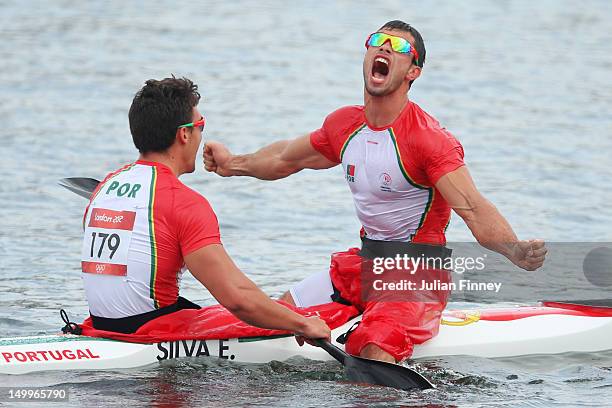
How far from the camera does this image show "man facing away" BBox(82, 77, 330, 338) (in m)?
7.43

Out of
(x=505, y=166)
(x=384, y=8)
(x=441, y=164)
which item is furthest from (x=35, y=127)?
(x=384, y=8)

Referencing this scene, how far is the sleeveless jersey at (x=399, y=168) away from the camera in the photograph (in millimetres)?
8156

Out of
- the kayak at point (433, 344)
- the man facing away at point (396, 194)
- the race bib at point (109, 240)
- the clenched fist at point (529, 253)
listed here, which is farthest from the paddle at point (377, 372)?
the race bib at point (109, 240)

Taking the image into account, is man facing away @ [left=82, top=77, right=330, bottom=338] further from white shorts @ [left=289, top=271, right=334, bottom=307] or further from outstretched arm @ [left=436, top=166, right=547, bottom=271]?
outstretched arm @ [left=436, top=166, right=547, bottom=271]

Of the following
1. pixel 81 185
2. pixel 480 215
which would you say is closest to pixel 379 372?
pixel 480 215

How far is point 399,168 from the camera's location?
8258 millimetres

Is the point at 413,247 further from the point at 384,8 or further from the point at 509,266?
the point at 384,8

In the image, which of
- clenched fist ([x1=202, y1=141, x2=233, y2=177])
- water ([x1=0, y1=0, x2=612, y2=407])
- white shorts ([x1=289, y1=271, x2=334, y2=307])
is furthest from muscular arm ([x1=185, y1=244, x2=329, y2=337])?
clenched fist ([x1=202, y1=141, x2=233, y2=177])

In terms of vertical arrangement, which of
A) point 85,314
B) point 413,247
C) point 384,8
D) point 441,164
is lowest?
point 85,314

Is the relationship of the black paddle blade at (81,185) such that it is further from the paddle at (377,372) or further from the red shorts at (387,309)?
the paddle at (377,372)

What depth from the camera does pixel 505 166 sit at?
56.1 ft

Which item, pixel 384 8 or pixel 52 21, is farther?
pixel 384 8

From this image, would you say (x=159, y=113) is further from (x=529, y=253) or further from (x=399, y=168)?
(x=529, y=253)

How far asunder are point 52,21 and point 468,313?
19.1m
